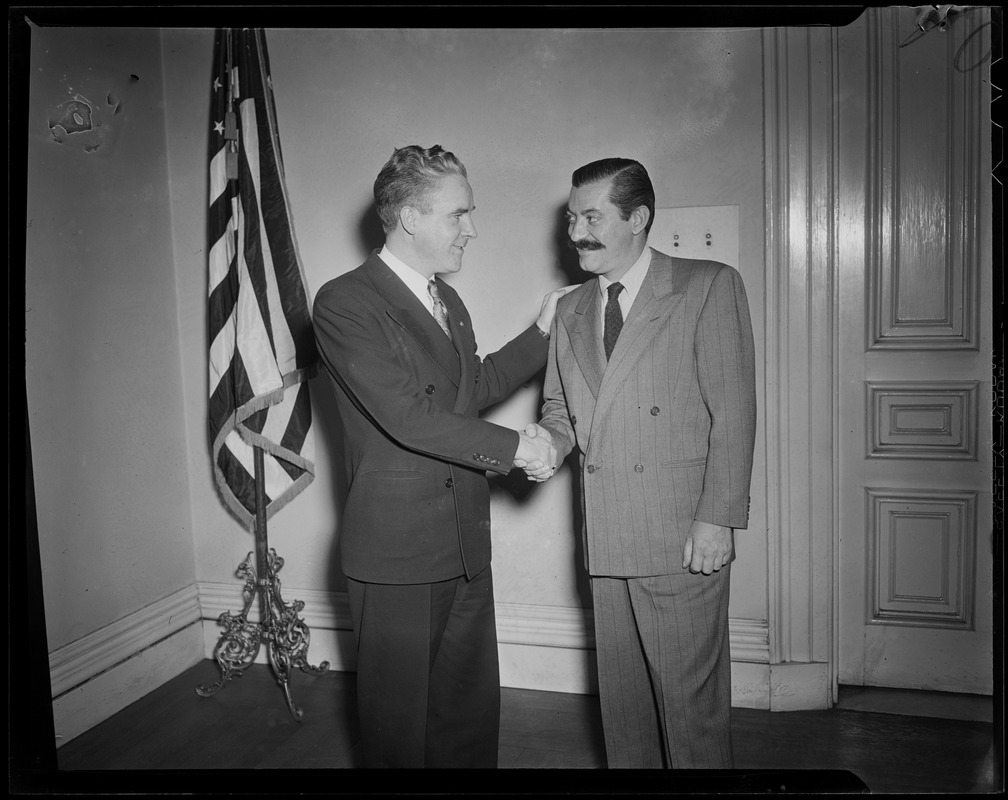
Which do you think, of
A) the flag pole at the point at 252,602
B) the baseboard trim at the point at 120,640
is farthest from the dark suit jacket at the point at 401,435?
the baseboard trim at the point at 120,640

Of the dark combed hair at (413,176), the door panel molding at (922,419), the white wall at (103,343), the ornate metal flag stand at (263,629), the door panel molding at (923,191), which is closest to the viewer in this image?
the dark combed hair at (413,176)

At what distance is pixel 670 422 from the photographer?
6.79 feet

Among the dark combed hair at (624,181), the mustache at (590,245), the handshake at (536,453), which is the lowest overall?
the handshake at (536,453)

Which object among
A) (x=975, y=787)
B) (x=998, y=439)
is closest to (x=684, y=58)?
(x=998, y=439)

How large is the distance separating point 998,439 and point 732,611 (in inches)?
42.2

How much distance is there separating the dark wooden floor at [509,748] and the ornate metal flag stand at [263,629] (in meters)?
0.08

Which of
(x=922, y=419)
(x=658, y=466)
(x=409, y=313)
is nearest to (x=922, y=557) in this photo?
(x=922, y=419)

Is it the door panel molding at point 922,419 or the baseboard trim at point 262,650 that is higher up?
the door panel molding at point 922,419

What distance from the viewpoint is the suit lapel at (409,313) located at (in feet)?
6.97

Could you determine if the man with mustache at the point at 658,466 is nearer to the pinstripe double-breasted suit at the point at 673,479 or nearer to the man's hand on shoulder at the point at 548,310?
the pinstripe double-breasted suit at the point at 673,479

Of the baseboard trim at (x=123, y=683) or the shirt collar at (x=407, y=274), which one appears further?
the baseboard trim at (x=123, y=683)

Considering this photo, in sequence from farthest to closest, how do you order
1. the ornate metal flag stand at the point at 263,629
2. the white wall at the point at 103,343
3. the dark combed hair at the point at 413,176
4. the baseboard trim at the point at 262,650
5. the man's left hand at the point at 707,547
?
1. the ornate metal flag stand at the point at 263,629
2. the baseboard trim at the point at 262,650
3. the white wall at the point at 103,343
4. the dark combed hair at the point at 413,176
5. the man's left hand at the point at 707,547

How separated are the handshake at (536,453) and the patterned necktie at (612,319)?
0.88 ft

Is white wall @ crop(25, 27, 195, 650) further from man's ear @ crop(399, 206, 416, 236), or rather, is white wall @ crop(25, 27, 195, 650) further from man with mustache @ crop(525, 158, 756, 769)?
man with mustache @ crop(525, 158, 756, 769)
